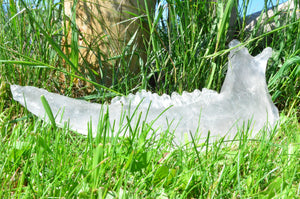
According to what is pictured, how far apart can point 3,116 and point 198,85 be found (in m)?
1.01

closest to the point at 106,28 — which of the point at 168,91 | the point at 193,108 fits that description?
the point at 168,91

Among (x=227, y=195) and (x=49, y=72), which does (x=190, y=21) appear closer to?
(x=49, y=72)

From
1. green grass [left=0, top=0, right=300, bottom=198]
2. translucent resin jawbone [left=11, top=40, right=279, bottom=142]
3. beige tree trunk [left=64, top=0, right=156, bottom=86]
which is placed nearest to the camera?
green grass [left=0, top=0, right=300, bottom=198]

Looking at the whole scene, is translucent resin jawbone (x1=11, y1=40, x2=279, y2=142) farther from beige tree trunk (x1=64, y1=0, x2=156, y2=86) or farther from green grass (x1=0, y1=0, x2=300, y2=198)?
beige tree trunk (x1=64, y1=0, x2=156, y2=86)

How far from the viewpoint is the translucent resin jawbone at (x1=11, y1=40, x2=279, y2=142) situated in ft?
5.01

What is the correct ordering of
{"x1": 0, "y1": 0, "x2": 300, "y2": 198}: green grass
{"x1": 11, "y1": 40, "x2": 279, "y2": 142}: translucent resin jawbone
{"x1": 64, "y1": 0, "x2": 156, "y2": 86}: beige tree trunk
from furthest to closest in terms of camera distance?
1. {"x1": 64, "y1": 0, "x2": 156, "y2": 86}: beige tree trunk
2. {"x1": 11, "y1": 40, "x2": 279, "y2": 142}: translucent resin jawbone
3. {"x1": 0, "y1": 0, "x2": 300, "y2": 198}: green grass

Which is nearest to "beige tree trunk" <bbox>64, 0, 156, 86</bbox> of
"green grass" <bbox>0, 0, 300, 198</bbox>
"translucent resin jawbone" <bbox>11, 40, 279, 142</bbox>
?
"green grass" <bbox>0, 0, 300, 198</bbox>

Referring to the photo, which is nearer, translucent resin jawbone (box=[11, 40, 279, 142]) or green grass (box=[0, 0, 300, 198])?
green grass (box=[0, 0, 300, 198])

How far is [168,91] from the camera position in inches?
76.9

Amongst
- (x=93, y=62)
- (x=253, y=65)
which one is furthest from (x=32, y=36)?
(x=253, y=65)

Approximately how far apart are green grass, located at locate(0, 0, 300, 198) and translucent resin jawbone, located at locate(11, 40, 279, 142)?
0.08 metres

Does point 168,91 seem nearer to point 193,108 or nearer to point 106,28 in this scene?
point 193,108

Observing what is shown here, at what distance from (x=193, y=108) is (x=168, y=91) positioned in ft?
1.37

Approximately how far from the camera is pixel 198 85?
1.86 meters
